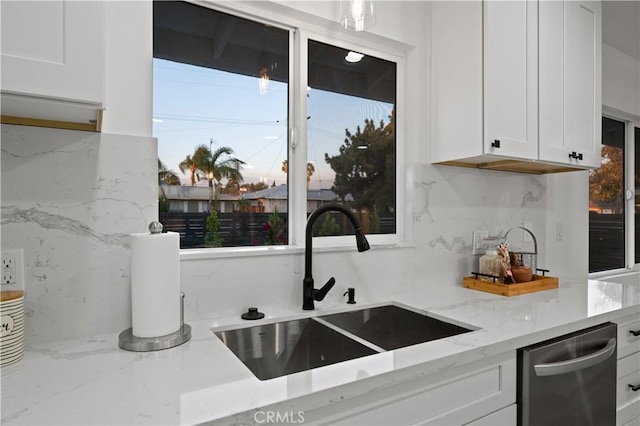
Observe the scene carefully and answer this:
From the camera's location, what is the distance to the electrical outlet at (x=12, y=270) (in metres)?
1.01

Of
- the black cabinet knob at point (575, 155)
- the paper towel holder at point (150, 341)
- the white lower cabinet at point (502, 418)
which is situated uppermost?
the black cabinet knob at point (575, 155)

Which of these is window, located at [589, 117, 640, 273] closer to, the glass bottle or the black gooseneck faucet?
the glass bottle

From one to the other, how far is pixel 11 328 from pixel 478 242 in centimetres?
204

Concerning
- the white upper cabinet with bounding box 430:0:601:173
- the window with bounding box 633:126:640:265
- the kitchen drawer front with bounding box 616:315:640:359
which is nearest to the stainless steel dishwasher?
the kitchen drawer front with bounding box 616:315:640:359

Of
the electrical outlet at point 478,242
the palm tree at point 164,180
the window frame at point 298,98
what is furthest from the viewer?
the electrical outlet at point 478,242

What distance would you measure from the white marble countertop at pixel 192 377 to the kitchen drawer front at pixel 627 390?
0.46 m

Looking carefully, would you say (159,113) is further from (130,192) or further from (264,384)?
(264,384)

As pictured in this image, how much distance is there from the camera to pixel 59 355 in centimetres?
99

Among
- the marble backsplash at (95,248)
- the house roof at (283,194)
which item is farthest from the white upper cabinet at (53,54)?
the house roof at (283,194)

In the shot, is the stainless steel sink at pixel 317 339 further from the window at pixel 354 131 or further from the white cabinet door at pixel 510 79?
the white cabinet door at pixel 510 79

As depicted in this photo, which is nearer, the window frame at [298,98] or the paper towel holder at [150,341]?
the paper towel holder at [150,341]

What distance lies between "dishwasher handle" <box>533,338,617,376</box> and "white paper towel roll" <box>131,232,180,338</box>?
46.2 inches

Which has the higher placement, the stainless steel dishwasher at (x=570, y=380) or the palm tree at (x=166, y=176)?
the palm tree at (x=166, y=176)

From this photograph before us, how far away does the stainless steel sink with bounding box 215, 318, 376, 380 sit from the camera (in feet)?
4.02
